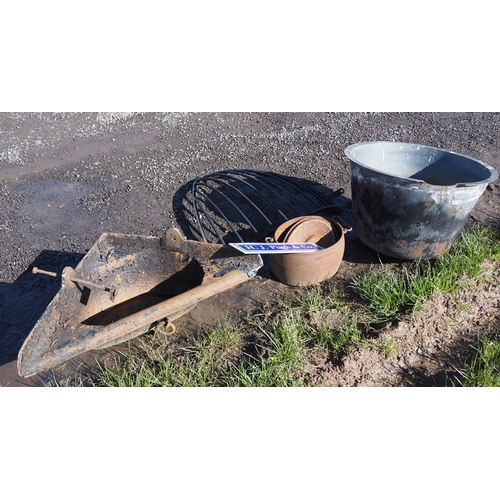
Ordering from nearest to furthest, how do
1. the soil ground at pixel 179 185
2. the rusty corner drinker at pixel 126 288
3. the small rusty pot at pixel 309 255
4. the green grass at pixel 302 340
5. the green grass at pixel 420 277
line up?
the rusty corner drinker at pixel 126 288, the green grass at pixel 302 340, the soil ground at pixel 179 185, the green grass at pixel 420 277, the small rusty pot at pixel 309 255

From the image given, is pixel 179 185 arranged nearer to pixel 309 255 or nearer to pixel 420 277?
pixel 309 255

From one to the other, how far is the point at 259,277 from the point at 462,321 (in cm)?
155

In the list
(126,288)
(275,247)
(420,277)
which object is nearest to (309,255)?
(275,247)

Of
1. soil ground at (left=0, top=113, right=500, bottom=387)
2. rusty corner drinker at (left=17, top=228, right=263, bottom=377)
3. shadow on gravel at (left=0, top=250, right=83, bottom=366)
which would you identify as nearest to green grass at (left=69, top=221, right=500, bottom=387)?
soil ground at (left=0, top=113, right=500, bottom=387)

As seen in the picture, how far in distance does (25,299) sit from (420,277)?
316 cm

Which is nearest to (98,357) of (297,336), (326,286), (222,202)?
(297,336)

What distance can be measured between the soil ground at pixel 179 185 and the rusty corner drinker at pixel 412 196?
0.40 meters

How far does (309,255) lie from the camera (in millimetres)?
3285

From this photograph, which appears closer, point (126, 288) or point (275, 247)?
point (275, 247)

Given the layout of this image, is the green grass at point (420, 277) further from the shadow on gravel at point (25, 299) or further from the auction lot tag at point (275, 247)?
the shadow on gravel at point (25, 299)

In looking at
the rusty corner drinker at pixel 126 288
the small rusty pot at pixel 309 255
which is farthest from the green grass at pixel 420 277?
the rusty corner drinker at pixel 126 288

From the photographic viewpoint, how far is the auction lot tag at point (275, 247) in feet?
9.38

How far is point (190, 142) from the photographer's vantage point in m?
6.14

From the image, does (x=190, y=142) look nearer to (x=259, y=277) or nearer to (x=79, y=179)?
(x=79, y=179)
